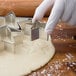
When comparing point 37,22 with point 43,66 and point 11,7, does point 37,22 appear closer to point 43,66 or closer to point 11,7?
point 43,66

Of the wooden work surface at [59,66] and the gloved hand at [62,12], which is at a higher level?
the gloved hand at [62,12]

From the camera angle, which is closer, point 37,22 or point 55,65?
point 55,65

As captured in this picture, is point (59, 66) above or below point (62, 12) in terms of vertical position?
below

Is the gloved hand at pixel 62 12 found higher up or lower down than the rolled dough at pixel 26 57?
higher up

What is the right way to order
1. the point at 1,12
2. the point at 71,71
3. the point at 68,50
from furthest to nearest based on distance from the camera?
the point at 1,12, the point at 68,50, the point at 71,71

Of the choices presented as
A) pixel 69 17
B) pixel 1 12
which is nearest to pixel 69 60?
pixel 69 17

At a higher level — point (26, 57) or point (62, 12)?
point (62, 12)

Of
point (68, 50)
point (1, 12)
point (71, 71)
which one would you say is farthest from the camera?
point (1, 12)

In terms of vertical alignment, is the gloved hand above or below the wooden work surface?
above
